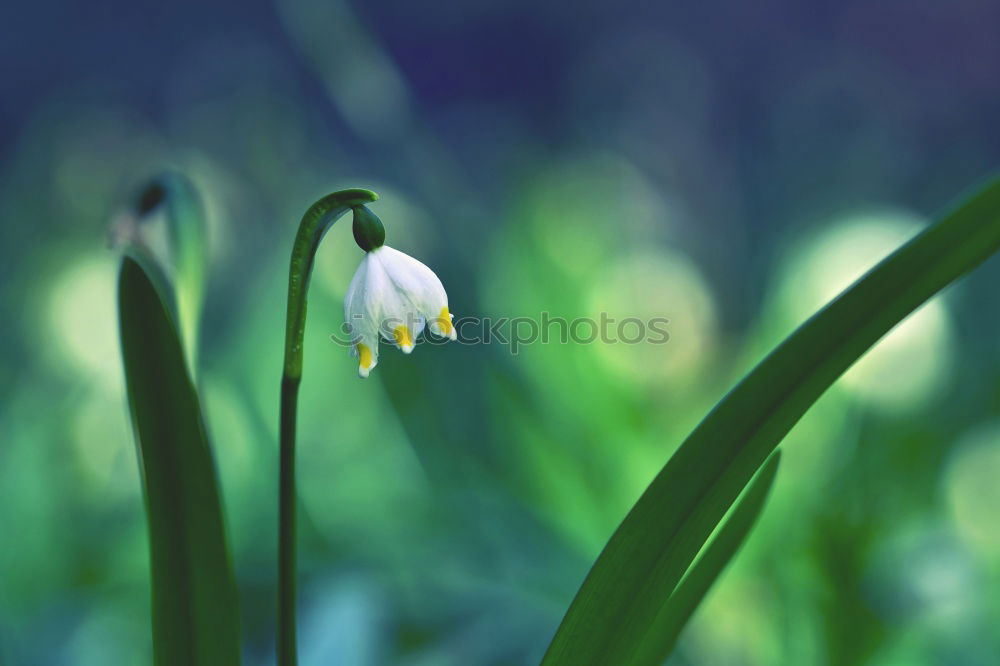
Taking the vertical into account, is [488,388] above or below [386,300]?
above

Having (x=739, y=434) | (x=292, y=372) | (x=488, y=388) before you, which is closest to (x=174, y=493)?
(x=292, y=372)

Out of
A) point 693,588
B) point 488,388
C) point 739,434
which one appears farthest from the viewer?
point 488,388

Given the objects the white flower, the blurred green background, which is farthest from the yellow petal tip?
the blurred green background

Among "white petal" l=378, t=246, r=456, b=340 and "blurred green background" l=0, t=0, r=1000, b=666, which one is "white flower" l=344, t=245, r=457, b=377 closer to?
"white petal" l=378, t=246, r=456, b=340

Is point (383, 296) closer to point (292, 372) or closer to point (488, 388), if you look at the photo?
point (292, 372)

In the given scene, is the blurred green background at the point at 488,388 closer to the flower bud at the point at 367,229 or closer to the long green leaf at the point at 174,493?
the long green leaf at the point at 174,493

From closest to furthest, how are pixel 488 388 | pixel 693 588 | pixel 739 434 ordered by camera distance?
pixel 739 434 < pixel 693 588 < pixel 488 388

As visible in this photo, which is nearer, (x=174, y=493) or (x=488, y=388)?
(x=174, y=493)
